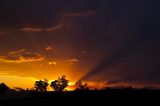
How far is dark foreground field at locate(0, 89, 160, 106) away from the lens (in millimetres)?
20172

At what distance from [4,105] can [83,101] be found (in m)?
5.26

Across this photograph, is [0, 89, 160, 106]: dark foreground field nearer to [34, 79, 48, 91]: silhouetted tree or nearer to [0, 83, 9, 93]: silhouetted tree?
[0, 83, 9, 93]: silhouetted tree

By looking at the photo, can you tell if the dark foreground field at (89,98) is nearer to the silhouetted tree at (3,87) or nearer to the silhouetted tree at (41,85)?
the silhouetted tree at (3,87)

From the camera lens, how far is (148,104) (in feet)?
65.3

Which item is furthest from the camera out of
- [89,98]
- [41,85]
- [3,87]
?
[41,85]

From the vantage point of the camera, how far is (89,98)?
20797mm

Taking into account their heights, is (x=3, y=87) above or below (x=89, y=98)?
above

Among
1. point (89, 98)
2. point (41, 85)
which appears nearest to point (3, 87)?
point (89, 98)

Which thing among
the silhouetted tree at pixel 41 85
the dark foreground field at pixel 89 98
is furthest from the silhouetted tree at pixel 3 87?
the silhouetted tree at pixel 41 85

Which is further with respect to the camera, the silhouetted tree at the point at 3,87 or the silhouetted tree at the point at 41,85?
the silhouetted tree at the point at 41,85

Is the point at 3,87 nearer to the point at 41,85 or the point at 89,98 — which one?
the point at 89,98

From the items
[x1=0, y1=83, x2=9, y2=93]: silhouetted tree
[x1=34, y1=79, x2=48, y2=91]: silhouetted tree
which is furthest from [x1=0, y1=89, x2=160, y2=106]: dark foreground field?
[x1=34, y1=79, x2=48, y2=91]: silhouetted tree

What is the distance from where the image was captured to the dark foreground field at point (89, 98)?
66.2ft

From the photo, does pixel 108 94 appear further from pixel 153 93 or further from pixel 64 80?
pixel 64 80
